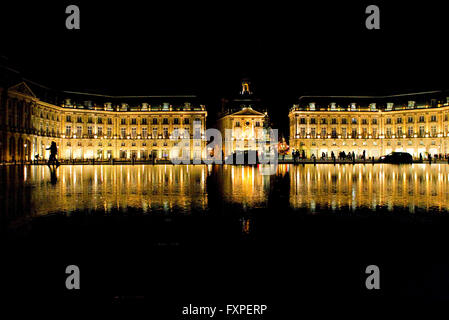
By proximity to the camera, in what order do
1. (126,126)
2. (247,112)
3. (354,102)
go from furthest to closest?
(247,112)
(354,102)
(126,126)

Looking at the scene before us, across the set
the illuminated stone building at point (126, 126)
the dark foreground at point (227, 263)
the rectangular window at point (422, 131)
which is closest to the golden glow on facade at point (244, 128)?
the illuminated stone building at point (126, 126)

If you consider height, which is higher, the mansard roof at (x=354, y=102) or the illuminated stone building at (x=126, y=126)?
the mansard roof at (x=354, y=102)

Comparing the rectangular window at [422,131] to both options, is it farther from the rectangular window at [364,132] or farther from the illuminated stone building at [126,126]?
the illuminated stone building at [126,126]

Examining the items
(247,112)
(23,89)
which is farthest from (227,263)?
(247,112)

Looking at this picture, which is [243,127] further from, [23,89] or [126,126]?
[23,89]

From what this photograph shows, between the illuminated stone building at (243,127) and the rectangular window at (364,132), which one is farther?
the rectangular window at (364,132)

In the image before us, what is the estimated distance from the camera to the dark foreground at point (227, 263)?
→ 11.9 ft

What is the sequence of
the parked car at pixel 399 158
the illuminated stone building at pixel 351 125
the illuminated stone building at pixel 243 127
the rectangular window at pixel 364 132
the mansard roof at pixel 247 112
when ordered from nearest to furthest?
the parked car at pixel 399 158
the illuminated stone building at pixel 351 125
the mansard roof at pixel 247 112
the illuminated stone building at pixel 243 127
the rectangular window at pixel 364 132

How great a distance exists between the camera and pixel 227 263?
14.8 ft

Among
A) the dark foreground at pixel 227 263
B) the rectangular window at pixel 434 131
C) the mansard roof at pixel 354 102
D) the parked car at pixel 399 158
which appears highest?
the mansard roof at pixel 354 102
